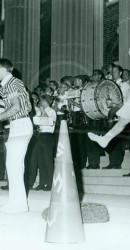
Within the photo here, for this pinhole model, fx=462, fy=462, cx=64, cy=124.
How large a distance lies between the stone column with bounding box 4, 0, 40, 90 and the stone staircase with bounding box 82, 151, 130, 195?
6.71 m

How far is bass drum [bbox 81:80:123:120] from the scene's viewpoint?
9352 mm

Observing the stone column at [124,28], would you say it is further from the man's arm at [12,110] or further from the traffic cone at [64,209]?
the traffic cone at [64,209]

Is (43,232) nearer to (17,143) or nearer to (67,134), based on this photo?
(67,134)

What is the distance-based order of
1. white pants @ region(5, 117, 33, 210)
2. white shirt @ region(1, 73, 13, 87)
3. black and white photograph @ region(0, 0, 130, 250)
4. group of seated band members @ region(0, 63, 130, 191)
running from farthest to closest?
group of seated band members @ region(0, 63, 130, 191), white shirt @ region(1, 73, 13, 87), white pants @ region(5, 117, 33, 210), black and white photograph @ region(0, 0, 130, 250)

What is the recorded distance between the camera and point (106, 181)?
26.5ft

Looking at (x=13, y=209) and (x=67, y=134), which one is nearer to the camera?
(x=67, y=134)

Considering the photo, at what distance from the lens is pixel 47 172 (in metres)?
8.15

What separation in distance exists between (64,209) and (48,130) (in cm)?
456

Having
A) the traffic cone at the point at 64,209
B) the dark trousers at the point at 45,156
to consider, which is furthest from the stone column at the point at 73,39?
the traffic cone at the point at 64,209

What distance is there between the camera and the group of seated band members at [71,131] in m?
8.27

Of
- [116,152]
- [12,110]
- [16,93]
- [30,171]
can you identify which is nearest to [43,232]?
[12,110]

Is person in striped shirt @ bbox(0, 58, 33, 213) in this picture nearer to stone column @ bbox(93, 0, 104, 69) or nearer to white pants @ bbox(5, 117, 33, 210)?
white pants @ bbox(5, 117, 33, 210)

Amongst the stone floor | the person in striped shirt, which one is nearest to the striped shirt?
the person in striped shirt

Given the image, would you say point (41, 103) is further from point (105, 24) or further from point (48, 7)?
point (48, 7)
